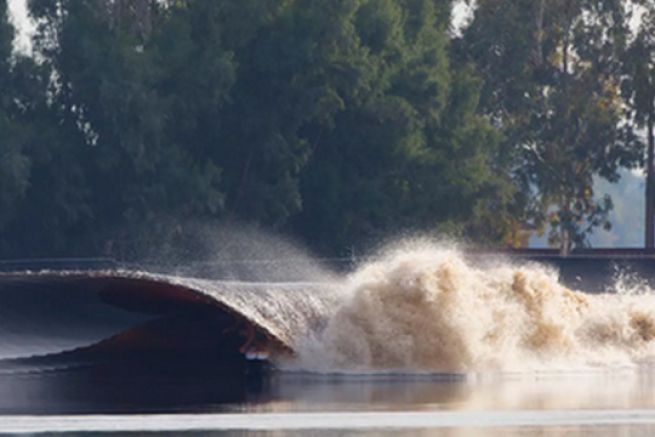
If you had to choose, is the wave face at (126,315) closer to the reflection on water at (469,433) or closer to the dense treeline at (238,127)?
the reflection on water at (469,433)

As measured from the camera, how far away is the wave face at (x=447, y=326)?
28328mm

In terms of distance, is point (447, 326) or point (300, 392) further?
point (447, 326)

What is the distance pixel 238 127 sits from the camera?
67.1m

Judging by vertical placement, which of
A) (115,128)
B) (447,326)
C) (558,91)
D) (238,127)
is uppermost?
(558,91)

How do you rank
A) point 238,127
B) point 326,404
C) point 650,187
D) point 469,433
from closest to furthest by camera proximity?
point 469,433
point 326,404
point 238,127
point 650,187

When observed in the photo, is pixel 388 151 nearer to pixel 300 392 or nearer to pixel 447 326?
pixel 447 326

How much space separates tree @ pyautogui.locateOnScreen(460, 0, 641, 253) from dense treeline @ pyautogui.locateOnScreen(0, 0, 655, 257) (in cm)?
377

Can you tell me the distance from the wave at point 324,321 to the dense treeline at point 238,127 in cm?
2794

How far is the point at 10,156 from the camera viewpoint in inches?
2292

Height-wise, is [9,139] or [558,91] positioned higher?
[558,91]

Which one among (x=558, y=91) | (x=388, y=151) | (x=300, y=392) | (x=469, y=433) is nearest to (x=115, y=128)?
(x=388, y=151)

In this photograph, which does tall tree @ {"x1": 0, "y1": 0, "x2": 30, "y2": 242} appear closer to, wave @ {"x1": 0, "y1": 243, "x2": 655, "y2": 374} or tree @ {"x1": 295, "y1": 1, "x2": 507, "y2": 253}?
tree @ {"x1": 295, "y1": 1, "x2": 507, "y2": 253}

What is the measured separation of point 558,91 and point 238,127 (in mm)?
20397

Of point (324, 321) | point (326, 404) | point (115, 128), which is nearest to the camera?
point (326, 404)
